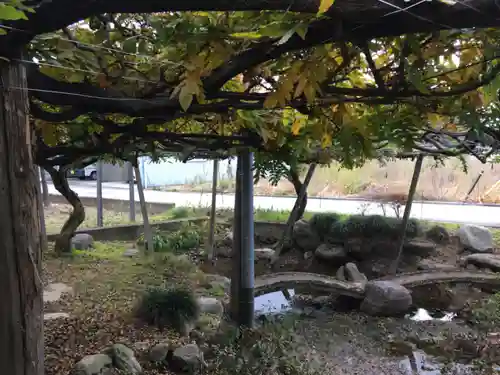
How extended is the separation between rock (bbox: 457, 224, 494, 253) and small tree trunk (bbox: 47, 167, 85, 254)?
207 inches

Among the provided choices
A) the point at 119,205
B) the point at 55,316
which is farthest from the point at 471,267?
the point at 119,205

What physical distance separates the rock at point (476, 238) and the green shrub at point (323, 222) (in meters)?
1.82

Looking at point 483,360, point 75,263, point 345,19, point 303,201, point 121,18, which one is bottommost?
point 483,360

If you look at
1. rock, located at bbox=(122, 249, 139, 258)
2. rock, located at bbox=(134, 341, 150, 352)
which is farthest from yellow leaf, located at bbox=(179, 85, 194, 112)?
rock, located at bbox=(122, 249, 139, 258)

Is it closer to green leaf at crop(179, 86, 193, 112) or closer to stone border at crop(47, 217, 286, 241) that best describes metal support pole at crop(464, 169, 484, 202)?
stone border at crop(47, 217, 286, 241)

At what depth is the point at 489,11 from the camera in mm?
946

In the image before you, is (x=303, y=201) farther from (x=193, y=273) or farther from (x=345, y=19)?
(x=345, y=19)

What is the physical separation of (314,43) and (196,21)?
1.07ft

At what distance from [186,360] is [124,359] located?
1.35ft

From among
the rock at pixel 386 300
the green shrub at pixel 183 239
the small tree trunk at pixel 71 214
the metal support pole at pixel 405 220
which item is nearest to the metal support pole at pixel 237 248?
the rock at pixel 386 300

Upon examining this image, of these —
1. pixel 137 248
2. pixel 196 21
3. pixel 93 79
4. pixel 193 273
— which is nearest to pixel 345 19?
pixel 196 21

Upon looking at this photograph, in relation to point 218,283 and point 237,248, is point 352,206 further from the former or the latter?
point 237,248

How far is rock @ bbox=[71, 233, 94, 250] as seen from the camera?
6224 millimetres

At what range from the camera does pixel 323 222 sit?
7484 millimetres
